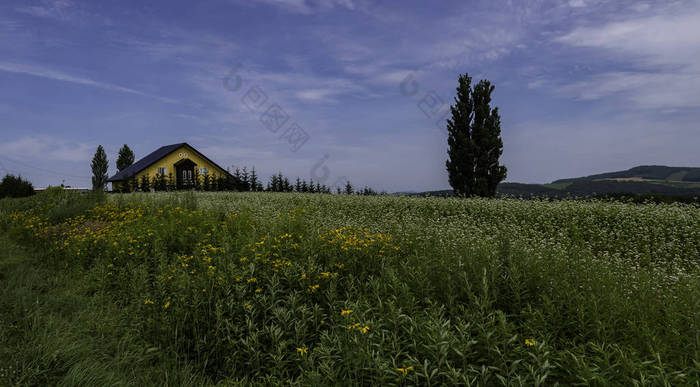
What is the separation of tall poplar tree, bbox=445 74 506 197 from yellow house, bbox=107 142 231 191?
80.5 feet

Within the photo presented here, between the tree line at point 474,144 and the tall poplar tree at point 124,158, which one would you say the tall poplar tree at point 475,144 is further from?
the tall poplar tree at point 124,158

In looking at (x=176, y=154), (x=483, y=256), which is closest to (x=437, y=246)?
(x=483, y=256)

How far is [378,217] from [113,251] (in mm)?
8350

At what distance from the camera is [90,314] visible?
473 centimetres

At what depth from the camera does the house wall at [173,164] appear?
3897 cm

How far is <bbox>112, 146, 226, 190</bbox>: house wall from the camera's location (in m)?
39.0

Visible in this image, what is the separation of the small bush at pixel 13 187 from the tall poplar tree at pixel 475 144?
108ft

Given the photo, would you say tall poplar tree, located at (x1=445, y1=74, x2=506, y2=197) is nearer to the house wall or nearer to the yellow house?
the yellow house

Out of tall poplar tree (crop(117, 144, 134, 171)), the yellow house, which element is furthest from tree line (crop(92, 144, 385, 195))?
tall poplar tree (crop(117, 144, 134, 171))

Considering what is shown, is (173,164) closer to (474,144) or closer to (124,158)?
(124,158)

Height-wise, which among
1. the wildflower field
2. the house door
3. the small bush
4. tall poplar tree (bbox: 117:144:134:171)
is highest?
tall poplar tree (bbox: 117:144:134:171)

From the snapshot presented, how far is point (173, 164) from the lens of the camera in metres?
40.4

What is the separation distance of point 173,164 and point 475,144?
108 feet

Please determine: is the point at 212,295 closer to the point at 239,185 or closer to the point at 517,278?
the point at 517,278
